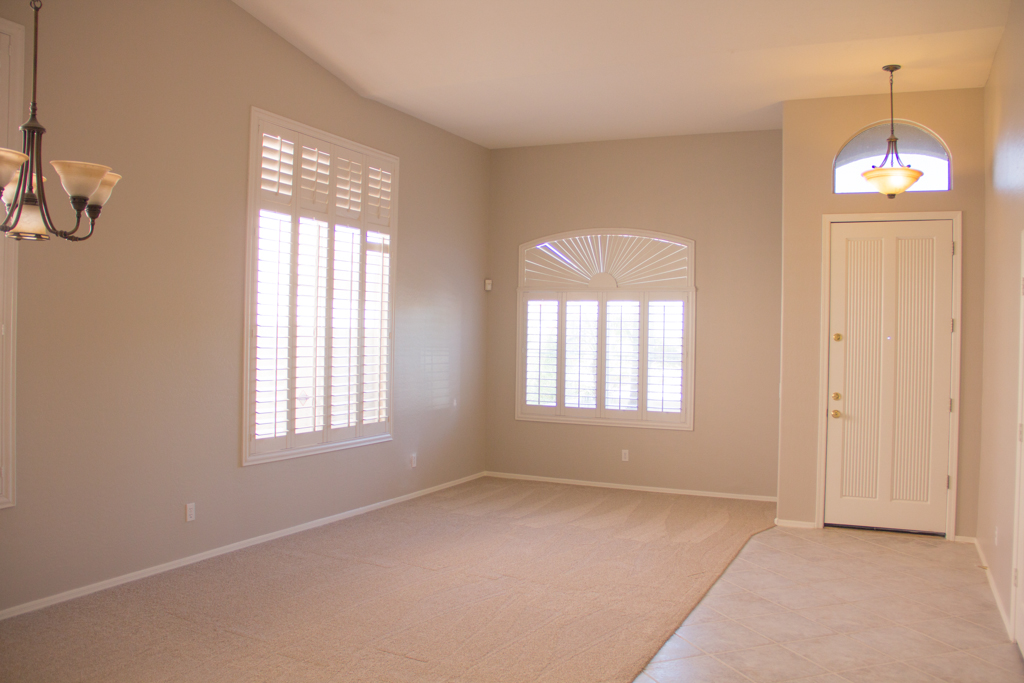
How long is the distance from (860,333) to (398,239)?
3739 mm

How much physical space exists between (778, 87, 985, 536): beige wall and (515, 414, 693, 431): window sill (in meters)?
1.27

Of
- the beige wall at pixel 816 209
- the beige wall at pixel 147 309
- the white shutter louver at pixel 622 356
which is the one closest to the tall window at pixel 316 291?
the beige wall at pixel 147 309

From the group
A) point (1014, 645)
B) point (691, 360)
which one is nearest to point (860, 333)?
point (691, 360)

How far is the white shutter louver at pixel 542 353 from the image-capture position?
23.6ft

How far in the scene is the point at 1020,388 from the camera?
11.3 ft

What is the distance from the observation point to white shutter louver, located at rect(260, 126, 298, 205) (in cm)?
481

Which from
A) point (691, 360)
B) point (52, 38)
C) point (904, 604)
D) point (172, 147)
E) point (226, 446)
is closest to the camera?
point (52, 38)

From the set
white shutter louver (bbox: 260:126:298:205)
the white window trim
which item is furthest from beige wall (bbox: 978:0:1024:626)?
the white window trim

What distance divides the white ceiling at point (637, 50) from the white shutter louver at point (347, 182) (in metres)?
0.57

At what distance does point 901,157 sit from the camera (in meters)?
5.42

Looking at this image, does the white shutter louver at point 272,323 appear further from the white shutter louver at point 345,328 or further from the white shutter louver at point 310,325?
the white shutter louver at point 345,328

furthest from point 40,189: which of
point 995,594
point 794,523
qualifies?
point 794,523

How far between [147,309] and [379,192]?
2251 millimetres

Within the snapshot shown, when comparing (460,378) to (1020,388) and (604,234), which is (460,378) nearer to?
(604,234)
